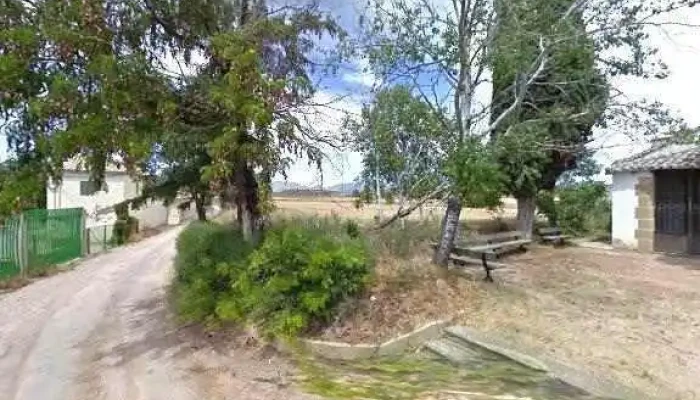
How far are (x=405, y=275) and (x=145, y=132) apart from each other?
4128mm

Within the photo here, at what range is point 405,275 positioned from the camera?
8.35 meters

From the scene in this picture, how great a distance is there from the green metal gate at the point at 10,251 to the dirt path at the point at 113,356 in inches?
57.7

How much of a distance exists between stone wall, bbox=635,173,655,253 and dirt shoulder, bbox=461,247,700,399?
4.38 m

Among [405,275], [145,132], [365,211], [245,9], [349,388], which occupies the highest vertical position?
[245,9]

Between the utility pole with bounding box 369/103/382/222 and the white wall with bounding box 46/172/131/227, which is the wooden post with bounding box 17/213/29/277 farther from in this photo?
the white wall with bounding box 46/172/131/227

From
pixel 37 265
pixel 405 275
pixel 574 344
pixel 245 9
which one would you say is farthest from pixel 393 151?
pixel 37 265

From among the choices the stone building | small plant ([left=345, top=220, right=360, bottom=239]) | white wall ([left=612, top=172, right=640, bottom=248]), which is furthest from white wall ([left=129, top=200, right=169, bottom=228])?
small plant ([left=345, top=220, right=360, bottom=239])

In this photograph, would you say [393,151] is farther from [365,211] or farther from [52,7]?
[52,7]

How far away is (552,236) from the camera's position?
1695 cm

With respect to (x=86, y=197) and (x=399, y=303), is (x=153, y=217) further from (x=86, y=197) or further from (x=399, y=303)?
(x=399, y=303)

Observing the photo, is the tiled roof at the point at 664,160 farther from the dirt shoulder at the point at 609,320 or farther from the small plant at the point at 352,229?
the small plant at the point at 352,229

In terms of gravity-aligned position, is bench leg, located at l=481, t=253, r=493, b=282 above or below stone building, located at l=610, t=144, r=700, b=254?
below

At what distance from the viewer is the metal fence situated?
1291cm

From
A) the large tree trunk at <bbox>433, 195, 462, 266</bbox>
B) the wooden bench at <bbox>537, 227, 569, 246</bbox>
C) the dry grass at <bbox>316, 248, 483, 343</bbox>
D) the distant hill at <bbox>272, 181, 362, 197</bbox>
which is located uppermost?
the distant hill at <bbox>272, 181, 362, 197</bbox>
